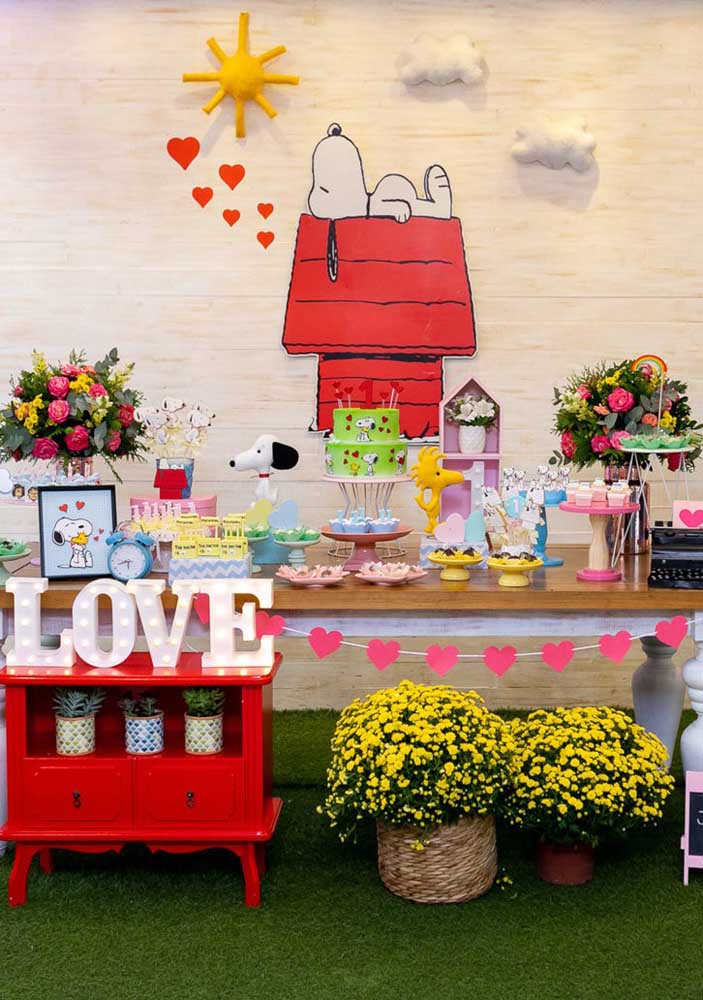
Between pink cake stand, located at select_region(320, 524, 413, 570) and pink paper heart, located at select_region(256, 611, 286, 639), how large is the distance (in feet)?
1.43

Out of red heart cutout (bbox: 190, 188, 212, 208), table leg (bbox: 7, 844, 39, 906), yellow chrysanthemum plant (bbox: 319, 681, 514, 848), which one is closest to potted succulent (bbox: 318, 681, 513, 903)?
yellow chrysanthemum plant (bbox: 319, 681, 514, 848)

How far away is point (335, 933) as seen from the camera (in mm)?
3270

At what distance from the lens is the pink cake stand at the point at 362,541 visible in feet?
12.6

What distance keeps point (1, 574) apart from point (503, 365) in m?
2.76

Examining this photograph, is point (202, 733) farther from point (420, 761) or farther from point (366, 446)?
point (366, 446)

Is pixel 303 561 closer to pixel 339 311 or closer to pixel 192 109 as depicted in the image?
pixel 339 311

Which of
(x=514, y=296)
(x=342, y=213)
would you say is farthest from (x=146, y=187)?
(x=514, y=296)

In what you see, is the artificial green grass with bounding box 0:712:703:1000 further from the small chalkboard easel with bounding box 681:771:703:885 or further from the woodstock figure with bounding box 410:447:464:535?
the woodstock figure with bounding box 410:447:464:535

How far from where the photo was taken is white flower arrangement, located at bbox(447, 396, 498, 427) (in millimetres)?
4211

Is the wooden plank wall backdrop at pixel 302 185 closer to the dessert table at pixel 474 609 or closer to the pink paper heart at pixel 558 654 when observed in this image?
the dessert table at pixel 474 609

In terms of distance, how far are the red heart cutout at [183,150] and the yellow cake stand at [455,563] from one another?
2.71m

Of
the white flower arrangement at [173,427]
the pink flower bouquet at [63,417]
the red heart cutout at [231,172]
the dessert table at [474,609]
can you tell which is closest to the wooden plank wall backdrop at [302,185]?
the red heart cutout at [231,172]

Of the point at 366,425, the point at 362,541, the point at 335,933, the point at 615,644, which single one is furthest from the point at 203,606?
the point at 615,644

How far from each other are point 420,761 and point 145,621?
0.88 meters
